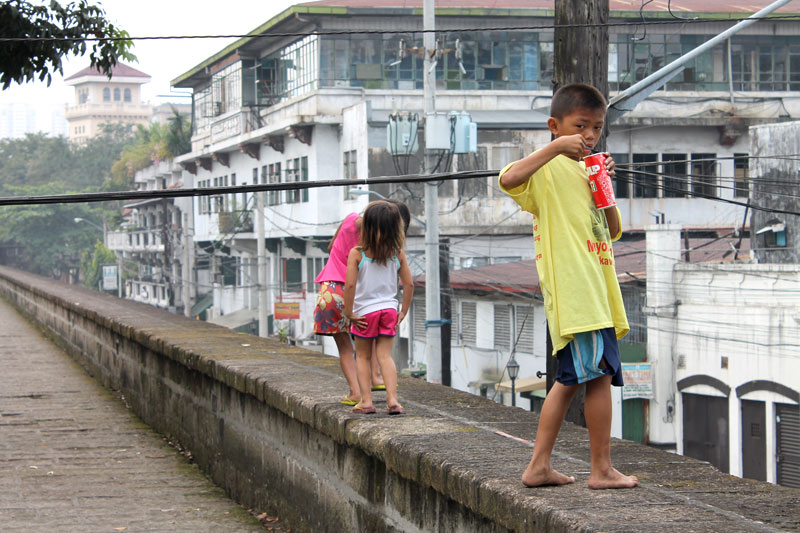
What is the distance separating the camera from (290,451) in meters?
5.45

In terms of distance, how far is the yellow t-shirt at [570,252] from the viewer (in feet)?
10.7

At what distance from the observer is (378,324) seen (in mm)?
5129

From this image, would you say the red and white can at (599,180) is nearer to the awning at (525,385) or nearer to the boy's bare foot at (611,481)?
the boy's bare foot at (611,481)

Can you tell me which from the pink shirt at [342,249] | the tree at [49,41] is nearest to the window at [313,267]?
the tree at [49,41]

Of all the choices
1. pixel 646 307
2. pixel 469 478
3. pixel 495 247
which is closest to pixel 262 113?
pixel 495 247

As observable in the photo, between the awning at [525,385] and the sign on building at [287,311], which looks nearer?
the awning at [525,385]

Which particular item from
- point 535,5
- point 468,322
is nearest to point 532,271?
point 468,322

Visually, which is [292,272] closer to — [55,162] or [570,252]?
[570,252]

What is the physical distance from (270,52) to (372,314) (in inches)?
1449

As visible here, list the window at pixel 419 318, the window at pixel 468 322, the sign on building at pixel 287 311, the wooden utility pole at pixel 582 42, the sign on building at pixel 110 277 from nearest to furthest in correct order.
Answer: the wooden utility pole at pixel 582 42
the window at pixel 468 322
the window at pixel 419 318
the sign on building at pixel 287 311
the sign on building at pixel 110 277

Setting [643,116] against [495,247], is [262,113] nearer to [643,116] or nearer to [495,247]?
[495,247]

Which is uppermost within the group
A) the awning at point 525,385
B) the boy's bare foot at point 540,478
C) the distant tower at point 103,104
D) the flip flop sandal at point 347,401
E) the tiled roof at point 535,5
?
the distant tower at point 103,104

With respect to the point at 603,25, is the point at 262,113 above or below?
above

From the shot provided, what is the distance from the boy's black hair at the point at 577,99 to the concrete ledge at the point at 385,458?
117cm
